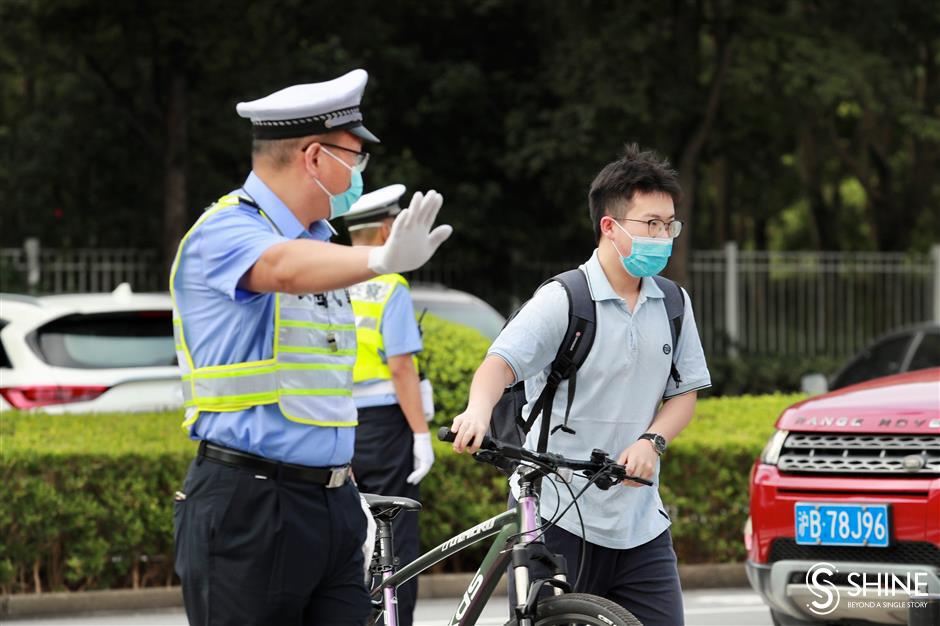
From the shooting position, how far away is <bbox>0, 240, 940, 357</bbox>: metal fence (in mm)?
22250

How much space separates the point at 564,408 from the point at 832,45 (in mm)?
16851

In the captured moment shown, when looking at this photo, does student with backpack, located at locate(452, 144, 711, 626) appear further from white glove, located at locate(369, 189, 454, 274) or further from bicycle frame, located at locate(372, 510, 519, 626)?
white glove, located at locate(369, 189, 454, 274)

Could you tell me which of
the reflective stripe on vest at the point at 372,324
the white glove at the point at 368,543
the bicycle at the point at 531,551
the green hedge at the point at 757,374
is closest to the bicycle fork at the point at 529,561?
the bicycle at the point at 531,551

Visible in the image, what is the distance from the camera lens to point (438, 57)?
79.3 feet

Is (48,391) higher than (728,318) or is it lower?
higher

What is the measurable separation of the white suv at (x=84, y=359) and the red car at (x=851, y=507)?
4.23m

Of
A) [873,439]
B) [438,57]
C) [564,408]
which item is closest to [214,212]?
[564,408]

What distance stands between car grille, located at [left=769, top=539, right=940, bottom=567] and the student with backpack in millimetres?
1756

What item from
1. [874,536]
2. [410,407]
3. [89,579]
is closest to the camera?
[874,536]

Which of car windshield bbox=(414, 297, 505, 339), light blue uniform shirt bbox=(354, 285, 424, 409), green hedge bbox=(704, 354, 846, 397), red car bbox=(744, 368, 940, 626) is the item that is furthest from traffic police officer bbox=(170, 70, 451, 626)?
green hedge bbox=(704, 354, 846, 397)

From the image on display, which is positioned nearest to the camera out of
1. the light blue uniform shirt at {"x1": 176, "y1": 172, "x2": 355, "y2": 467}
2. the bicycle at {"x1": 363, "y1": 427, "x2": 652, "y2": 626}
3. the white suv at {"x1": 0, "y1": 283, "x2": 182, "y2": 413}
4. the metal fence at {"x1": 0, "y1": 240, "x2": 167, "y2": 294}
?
the light blue uniform shirt at {"x1": 176, "y1": 172, "x2": 355, "y2": 467}

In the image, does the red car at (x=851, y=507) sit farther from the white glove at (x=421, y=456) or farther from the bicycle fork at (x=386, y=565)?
the bicycle fork at (x=386, y=565)

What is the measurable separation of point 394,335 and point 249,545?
3.06 metres

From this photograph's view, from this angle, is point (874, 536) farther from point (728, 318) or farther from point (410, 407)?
point (728, 318)
